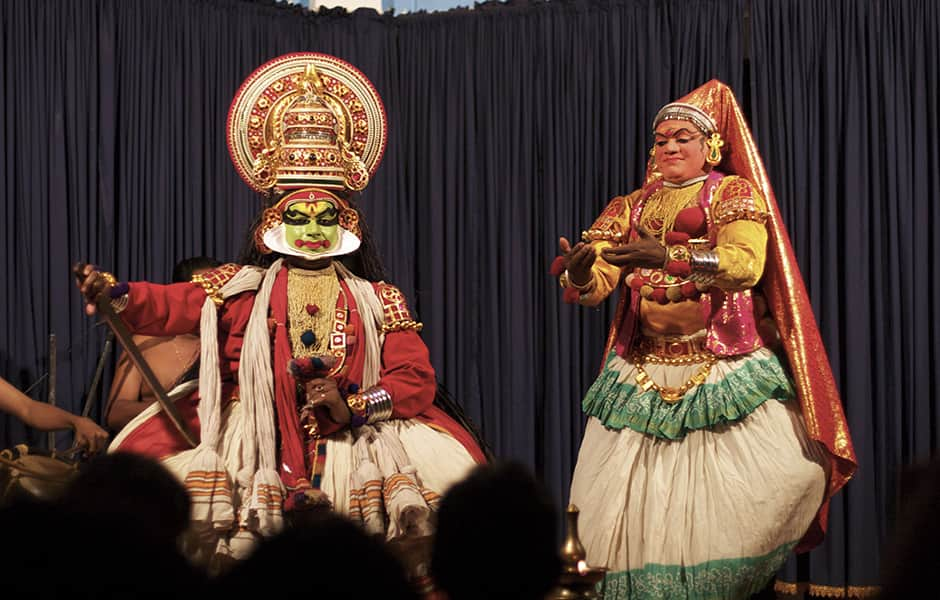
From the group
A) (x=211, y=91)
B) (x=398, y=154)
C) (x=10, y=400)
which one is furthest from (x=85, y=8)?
(x=10, y=400)

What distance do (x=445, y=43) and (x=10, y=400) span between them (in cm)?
292

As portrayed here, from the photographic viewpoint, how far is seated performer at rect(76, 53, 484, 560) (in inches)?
159

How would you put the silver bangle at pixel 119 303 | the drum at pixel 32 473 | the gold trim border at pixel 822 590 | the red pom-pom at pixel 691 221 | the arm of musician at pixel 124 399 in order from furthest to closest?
the gold trim border at pixel 822 590 < the arm of musician at pixel 124 399 < the red pom-pom at pixel 691 221 < the silver bangle at pixel 119 303 < the drum at pixel 32 473

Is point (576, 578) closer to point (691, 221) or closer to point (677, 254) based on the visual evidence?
point (677, 254)

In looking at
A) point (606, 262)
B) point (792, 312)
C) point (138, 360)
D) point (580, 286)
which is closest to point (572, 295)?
point (580, 286)

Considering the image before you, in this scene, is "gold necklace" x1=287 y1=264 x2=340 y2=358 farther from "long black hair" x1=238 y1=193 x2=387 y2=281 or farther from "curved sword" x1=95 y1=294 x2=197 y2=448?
"curved sword" x1=95 y1=294 x2=197 y2=448

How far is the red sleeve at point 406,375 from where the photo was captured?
4.40 metres

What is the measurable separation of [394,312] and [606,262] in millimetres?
787

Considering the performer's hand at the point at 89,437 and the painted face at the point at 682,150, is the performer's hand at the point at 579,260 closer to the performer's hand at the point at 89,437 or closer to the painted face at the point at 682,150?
the painted face at the point at 682,150

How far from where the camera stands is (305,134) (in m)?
4.54

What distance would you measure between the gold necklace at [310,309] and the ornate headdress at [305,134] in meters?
0.10

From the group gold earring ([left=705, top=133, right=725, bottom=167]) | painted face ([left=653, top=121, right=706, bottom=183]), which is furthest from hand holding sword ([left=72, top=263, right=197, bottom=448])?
gold earring ([left=705, top=133, right=725, bottom=167])

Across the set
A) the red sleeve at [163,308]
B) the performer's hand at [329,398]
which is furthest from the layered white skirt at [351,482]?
the red sleeve at [163,308]

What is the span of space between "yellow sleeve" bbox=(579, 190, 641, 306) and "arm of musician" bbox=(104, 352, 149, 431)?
175cm
